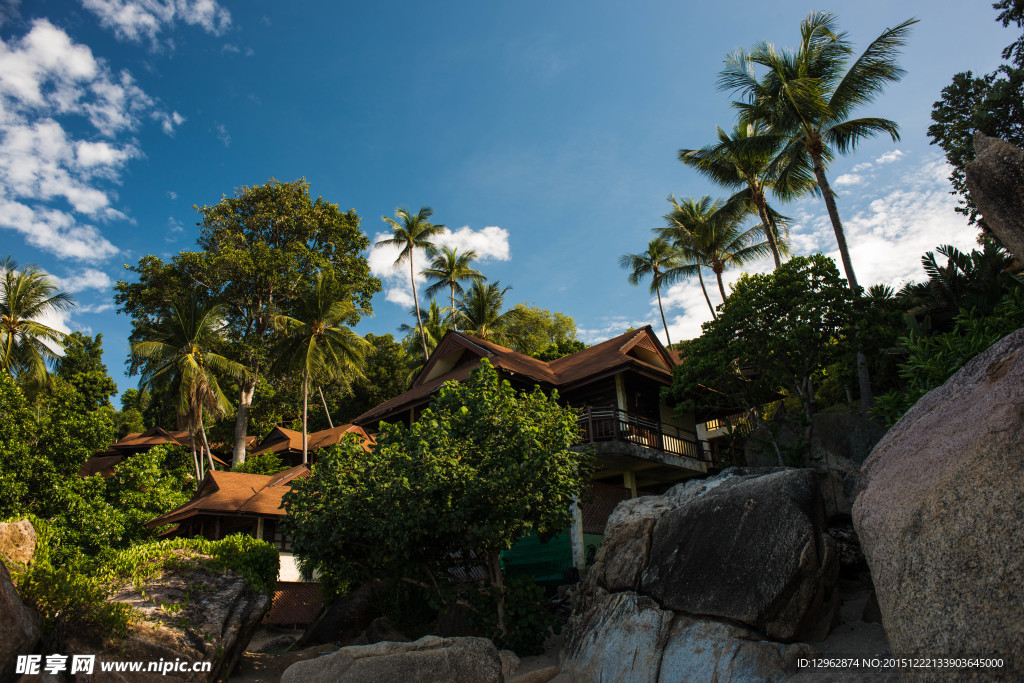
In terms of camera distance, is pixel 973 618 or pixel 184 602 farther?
pixel 184 602

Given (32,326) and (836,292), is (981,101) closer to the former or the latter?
(836,292)

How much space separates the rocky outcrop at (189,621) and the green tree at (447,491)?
151 centimetres

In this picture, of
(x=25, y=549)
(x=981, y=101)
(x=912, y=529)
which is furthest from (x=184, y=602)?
(x=981, y=101)

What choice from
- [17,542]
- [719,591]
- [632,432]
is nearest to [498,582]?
[719,591]

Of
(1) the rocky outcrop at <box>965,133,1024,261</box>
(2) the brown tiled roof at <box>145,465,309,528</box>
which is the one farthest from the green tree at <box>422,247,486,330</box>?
(1) the rocky outcrop at <box>965,133,1024,261</box>

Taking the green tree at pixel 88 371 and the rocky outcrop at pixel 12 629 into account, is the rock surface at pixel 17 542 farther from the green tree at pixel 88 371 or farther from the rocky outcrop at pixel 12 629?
the green tree at pixel 88 371

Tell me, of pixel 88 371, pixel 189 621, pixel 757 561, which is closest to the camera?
pixel 757 561

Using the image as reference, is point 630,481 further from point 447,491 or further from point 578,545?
point 447,491

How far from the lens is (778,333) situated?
1630cm

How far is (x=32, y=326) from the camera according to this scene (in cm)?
2828

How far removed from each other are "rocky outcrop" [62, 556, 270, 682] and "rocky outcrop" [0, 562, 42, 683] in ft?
1.87

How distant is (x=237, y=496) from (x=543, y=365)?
12.0 meters

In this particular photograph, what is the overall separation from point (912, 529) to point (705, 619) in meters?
3.92

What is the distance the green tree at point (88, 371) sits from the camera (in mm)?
37406
